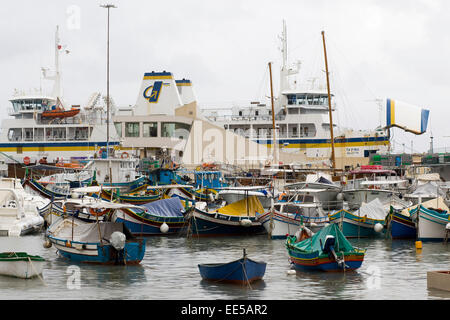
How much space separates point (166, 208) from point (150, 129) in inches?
1607

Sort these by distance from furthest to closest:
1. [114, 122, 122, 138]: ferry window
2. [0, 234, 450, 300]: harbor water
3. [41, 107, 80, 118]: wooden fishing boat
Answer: [41, 107, 80, 118]: wooden fishing boat < [114, 122, 122, 138]: ferry window < [0, 234, 450, 300]: harbor water

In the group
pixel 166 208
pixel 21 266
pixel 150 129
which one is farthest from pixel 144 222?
pixel 150 129

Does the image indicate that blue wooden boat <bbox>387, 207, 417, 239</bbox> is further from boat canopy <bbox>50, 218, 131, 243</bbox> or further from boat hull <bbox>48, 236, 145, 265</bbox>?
boat hull <bbox>48, 236, 145, 265</bbox>

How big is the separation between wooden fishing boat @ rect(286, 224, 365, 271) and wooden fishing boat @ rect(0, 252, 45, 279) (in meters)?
9.76

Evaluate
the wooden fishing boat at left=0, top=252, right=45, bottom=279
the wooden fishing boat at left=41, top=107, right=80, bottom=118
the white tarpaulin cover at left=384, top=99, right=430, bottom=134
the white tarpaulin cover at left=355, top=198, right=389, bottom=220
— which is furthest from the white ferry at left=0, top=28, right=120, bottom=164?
the wooden fishing boat at left=0, top=252, right=45, bottom=279

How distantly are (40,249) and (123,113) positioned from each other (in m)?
57.7

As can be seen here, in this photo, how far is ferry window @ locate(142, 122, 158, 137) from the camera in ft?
273

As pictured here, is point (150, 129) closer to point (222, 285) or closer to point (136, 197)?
point (136, 197)

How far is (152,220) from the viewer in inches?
1640

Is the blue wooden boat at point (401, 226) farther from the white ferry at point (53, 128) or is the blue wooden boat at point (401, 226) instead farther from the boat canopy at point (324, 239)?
the white ferry at point (53, 128)

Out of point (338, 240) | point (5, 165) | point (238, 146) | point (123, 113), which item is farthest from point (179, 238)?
point (123, 113)

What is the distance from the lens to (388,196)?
49.9 metres
